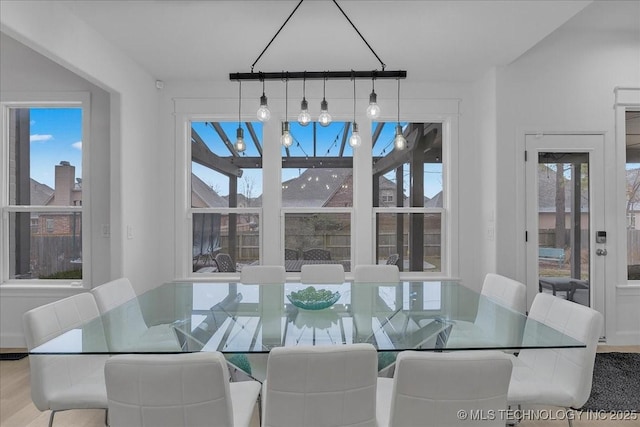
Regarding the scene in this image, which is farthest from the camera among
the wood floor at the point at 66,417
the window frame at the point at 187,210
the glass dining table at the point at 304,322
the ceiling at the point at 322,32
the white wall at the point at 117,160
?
the window frame at the point at 187,210

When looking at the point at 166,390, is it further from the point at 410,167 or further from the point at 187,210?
the point at 410,167

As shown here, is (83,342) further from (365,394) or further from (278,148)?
(278,148)

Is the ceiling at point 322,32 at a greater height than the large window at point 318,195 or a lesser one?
greater

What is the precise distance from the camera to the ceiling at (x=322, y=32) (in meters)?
2.60

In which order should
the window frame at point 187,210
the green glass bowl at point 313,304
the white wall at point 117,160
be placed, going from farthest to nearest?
the window frame at point 187,210
the white wall at point 117,160
the green glass bowl at point 313,304

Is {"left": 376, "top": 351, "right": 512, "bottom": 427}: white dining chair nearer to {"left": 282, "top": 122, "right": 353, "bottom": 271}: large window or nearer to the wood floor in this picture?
the wood floor

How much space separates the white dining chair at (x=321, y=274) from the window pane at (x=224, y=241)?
1028 millimetres

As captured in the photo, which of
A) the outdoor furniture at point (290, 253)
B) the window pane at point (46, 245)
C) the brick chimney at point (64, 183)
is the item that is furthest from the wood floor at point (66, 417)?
the outdoor furniture at point (290, 253)

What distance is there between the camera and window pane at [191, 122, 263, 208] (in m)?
4.16

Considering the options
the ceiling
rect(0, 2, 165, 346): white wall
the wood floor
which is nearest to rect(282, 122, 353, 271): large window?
the ceiling

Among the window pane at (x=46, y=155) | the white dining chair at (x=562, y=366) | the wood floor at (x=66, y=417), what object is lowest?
the wood floor at (x=66, y=417)

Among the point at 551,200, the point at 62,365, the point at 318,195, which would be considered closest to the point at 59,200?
the point at 62,365

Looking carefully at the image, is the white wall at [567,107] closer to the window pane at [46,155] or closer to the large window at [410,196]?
the large window at [410,196]

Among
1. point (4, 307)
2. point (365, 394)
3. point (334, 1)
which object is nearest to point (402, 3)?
point (334, 1)
